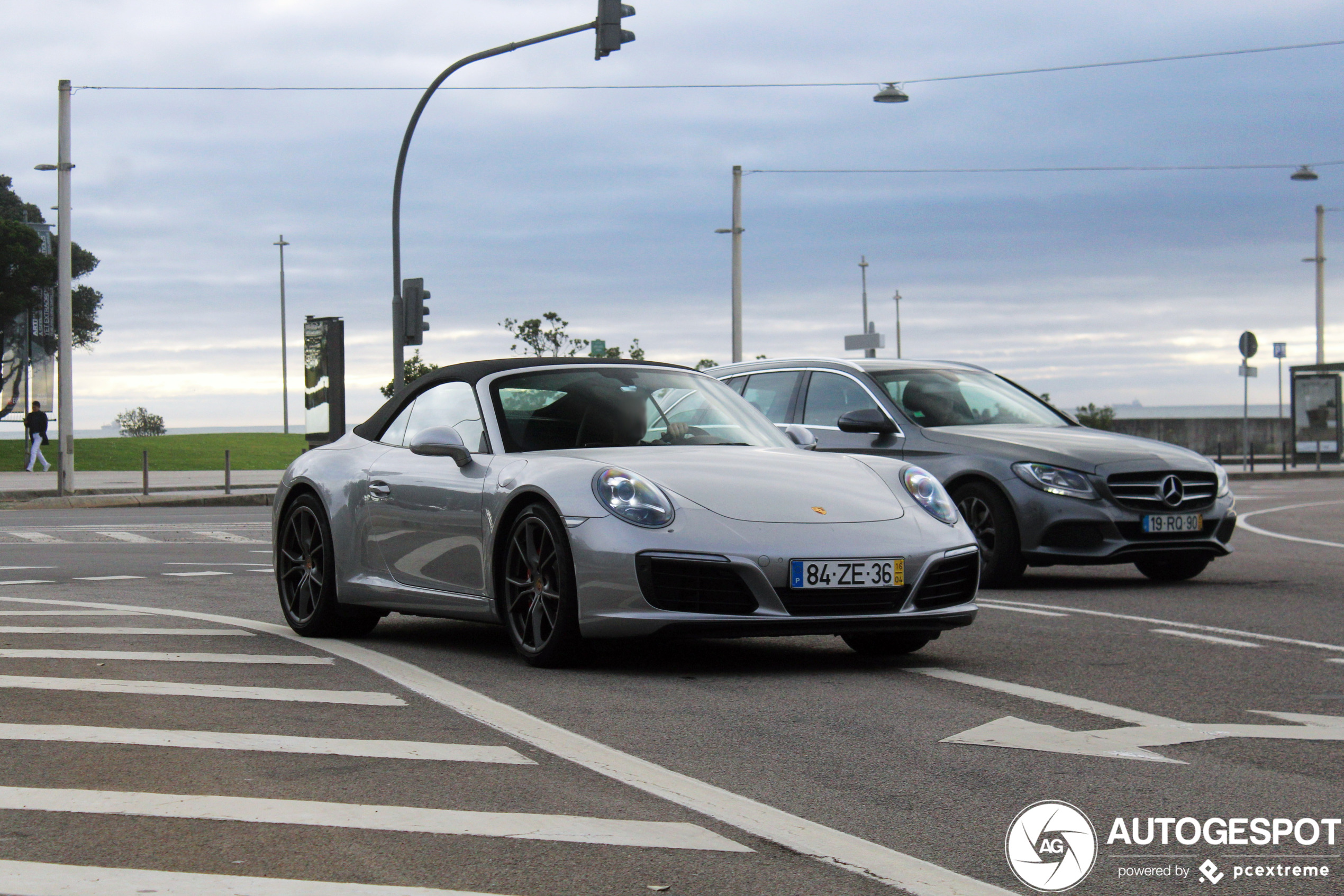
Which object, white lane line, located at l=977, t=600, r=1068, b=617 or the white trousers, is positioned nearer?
white lane line, located at l=977, t=600, r=1068, b=617

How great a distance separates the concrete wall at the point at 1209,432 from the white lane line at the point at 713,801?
4585 cm

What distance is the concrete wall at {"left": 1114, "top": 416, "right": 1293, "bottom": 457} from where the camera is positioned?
5006 cm

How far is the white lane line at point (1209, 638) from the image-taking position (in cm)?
783

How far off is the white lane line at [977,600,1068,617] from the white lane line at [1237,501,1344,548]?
6432 mm

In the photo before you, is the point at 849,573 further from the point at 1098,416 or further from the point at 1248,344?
the point at 1098,416

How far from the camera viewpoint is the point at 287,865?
147 inches

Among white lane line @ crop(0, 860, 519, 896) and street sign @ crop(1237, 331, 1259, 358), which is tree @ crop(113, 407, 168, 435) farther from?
white lane line @ crop(0, 860, 519, 896)

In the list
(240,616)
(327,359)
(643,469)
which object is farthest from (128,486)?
(643,469)

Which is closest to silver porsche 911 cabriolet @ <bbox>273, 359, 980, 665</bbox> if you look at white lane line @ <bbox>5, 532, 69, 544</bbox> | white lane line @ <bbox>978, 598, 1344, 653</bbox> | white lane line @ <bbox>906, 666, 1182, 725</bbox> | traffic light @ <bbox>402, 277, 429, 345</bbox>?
white lane line @ <bbox>906, 666, 1182, 725</bbox>

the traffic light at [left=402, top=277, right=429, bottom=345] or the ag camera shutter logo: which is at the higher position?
the traffic light at [left=402, top=277, right=429, bottom=345]

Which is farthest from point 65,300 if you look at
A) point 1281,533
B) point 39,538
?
point 1281,533

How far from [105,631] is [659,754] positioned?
4421 mm

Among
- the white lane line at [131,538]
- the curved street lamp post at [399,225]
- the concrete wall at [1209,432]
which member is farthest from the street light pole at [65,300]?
the concrete wall at [1209,432]

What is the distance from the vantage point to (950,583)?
703 centimetres
